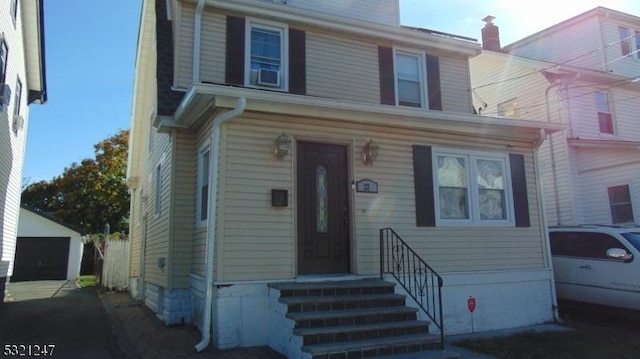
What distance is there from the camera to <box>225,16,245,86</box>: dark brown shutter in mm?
8891

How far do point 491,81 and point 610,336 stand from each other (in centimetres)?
1110

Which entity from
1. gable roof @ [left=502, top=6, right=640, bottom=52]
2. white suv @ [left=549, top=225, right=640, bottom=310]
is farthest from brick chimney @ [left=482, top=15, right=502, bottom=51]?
white suv @ [left=549, top=225, right=640, bottom=310]

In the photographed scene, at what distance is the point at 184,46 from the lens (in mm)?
8734

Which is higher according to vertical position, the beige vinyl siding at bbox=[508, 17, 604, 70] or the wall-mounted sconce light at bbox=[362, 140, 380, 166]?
the beige vinyl siding at bbox=[508, 17, 604, 70]

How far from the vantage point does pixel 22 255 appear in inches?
857

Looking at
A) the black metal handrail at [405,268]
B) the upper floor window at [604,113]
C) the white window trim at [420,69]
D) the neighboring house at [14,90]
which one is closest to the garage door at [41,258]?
the neighboring house at [14,90]

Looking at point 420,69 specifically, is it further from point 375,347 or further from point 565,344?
point 375,347

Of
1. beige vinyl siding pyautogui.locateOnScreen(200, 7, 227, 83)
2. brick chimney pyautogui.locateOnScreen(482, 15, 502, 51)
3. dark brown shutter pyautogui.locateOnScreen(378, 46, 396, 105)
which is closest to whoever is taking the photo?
beige vinyl siding pyautogui.locateOnScreen(200, 7, 227, 83)

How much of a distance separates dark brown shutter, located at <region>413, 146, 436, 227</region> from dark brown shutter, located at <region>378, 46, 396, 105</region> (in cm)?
237

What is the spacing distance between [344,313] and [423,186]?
9.67 feet

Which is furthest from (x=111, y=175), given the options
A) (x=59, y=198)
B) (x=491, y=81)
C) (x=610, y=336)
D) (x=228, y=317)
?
(x=610, y=336)

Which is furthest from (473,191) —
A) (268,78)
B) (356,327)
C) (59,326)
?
(59,326)

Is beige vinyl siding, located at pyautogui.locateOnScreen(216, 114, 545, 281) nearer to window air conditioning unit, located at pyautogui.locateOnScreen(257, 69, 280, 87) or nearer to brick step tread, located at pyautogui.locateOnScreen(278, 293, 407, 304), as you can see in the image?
brick step tread, located at pyautogui.locateOnScreen(278, 293, 407, 304)

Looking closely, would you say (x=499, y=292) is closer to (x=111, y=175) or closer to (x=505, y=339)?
(x=505, y=339)
